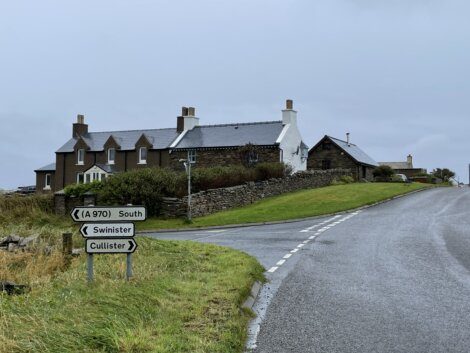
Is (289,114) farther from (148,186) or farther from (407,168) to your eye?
(407,168)

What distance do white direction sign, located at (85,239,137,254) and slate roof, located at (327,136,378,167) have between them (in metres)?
55.5

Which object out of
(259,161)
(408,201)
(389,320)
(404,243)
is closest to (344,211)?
(408,201)

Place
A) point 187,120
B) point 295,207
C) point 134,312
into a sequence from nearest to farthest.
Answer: point 134,312 < point 295,207 < point 187,120

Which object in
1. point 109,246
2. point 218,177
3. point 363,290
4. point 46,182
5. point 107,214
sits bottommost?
point 363,290

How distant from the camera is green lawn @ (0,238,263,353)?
5984mm

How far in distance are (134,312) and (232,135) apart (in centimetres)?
5050

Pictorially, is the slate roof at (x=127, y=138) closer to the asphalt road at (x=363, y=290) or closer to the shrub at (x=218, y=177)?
the shrub at (x=218, y=177)

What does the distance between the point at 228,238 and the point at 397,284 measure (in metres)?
11.9

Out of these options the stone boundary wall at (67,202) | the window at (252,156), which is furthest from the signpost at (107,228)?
the window at (252,156)

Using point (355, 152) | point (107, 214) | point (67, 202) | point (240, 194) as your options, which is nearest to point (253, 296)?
point (107, 214)

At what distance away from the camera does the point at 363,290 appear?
11.0 metres

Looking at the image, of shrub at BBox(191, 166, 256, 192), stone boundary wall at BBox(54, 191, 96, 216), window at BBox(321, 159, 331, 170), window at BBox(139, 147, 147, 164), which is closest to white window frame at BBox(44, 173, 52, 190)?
window at BBox(139, 147, 147, 164)

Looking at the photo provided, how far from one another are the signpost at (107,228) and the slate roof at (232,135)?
43789mm

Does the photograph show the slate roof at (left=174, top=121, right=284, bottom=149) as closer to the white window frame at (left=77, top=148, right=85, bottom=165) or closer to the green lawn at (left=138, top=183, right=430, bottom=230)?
the green lawn at (left=138, top=183, right=430, bottom=230)
